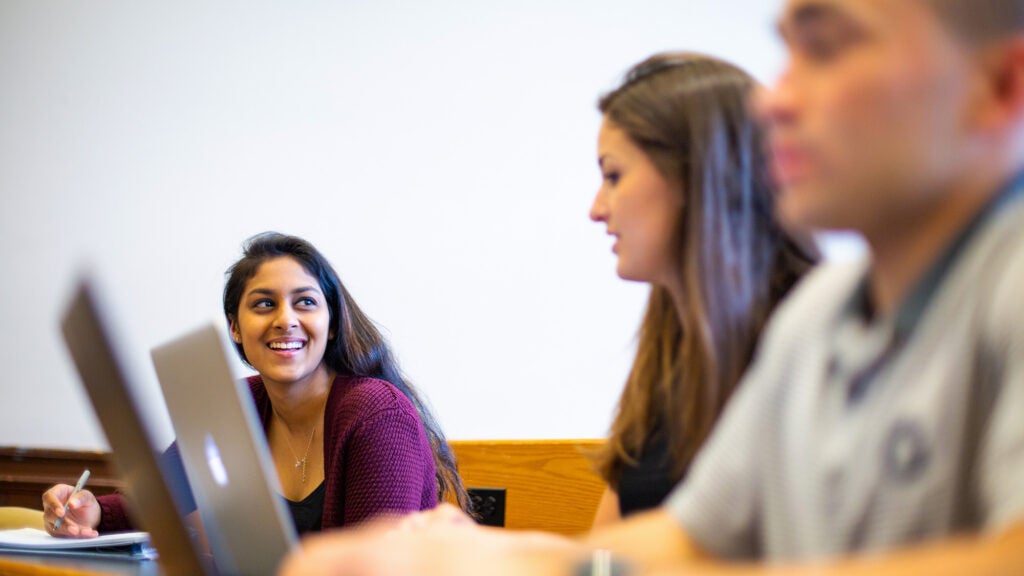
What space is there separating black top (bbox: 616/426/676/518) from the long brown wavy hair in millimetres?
13

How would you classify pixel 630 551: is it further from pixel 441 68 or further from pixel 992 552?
pixel 441 68

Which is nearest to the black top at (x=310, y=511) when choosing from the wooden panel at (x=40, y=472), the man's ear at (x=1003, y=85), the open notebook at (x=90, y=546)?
the open notebook at (x=90, y=546)

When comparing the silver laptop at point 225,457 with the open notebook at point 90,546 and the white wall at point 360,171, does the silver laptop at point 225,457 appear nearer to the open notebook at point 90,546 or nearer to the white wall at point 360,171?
the open notebook at point 90,546

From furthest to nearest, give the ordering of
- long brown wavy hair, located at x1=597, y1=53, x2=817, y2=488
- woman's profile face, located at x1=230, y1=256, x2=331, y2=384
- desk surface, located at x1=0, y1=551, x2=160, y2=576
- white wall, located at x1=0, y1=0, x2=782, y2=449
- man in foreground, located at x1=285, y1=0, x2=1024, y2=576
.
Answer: white wall, located at x1=0, y1=0, x2=782, y2=449 < woman's profile face, located at x1=230, y1=256, x2=331, y2=384 < desk surface, located at x1=0, y1=551, x2=160, y2=576 < long brown wavy hair, located at x1=597, y1=53, x2=817, y2=488 < man in foreground, located at x1=285, y1=0, x2=1024, y2=576

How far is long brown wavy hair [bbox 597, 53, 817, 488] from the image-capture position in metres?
1.14

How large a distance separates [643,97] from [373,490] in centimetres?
96

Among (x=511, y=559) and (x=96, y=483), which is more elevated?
(x=511, y=559)

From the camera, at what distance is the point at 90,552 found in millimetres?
1714

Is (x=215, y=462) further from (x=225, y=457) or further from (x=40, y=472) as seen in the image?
(x=40, y=472)

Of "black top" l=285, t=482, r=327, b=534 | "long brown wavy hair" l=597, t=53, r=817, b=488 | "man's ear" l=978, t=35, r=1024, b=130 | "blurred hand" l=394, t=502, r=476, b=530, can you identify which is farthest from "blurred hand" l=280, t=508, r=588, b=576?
"black top" l=285, t=482, r=327, b=534

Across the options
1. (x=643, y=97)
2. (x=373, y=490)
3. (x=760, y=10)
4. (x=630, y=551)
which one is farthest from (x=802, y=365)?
(x=760, y=10)

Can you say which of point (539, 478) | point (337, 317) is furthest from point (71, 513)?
point (539, 478)

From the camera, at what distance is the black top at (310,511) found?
206 centimetres

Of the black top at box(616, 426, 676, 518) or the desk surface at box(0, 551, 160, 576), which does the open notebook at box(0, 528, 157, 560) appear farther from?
the black top at box(616, 426, 676, 518)
